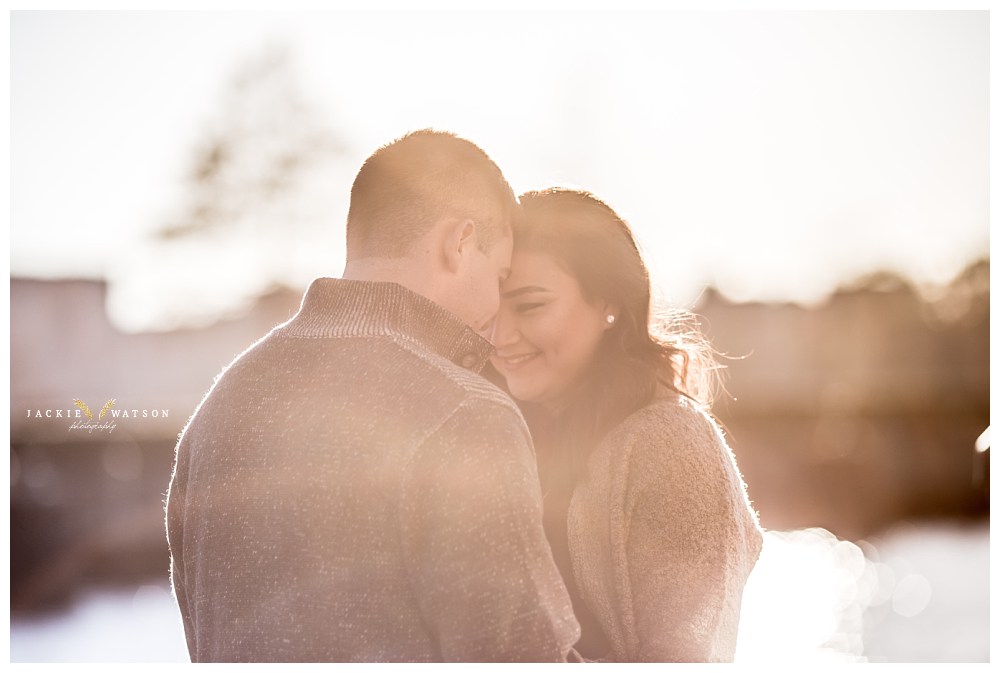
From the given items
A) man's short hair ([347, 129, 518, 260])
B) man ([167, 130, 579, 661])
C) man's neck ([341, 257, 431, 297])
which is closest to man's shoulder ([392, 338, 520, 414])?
man ([167, 130, 579, 661])

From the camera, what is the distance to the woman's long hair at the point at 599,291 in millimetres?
2930

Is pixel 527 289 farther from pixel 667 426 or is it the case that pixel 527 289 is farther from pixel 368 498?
pixel 368 498

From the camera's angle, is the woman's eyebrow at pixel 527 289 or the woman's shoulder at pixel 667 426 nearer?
the woman's shoulder at pixel 667 426

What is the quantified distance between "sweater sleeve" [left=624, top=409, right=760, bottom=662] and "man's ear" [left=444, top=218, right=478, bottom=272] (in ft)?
2.87

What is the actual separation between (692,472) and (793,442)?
35.1ft

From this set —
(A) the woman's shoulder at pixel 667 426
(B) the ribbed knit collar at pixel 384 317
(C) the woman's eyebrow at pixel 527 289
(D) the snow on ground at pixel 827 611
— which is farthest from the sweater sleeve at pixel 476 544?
(D) the snow on ground at pixel 827 611

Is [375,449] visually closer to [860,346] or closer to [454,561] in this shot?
[454,561]

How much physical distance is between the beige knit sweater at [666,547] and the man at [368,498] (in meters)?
0.77

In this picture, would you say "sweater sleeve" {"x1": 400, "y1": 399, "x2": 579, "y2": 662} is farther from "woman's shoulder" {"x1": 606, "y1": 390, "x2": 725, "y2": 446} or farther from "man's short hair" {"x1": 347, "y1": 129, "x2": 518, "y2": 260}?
"woman's shoulder" {"x1": 606, "y1": 390, "x2": 725, "y2": 446}

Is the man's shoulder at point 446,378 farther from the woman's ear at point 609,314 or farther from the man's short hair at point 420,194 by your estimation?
the woman's ear at point 609,314

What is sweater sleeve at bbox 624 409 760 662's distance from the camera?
95.6 inches

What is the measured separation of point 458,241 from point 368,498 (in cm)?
72

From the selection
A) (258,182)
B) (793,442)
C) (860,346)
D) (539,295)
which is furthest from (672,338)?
(860,346)

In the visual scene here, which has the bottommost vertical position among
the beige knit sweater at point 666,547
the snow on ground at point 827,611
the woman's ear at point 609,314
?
the snow on ground at point 827,611
